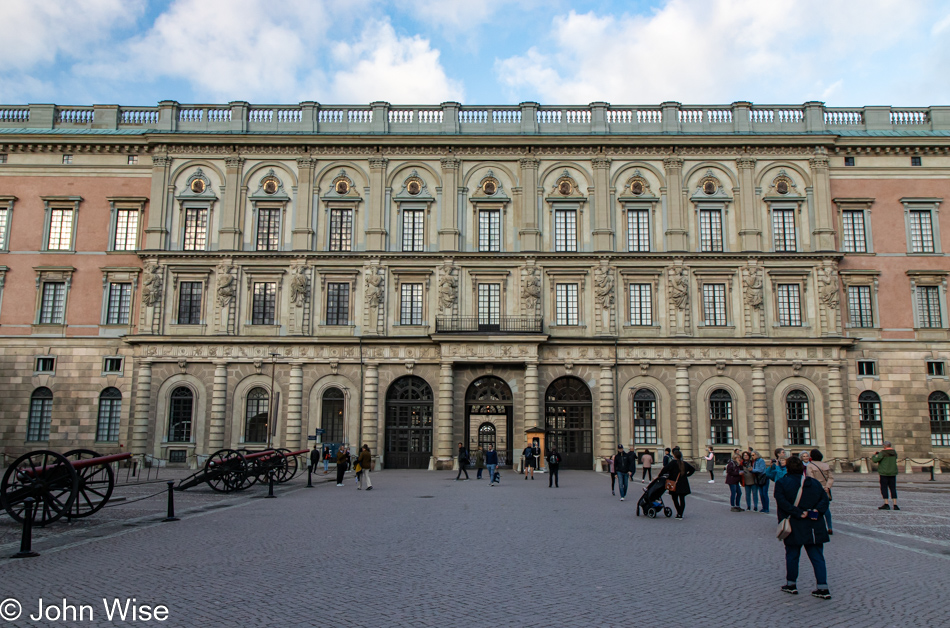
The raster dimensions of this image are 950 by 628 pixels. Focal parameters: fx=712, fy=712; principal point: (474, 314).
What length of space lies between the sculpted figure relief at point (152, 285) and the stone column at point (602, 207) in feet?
81.8

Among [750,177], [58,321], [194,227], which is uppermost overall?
[750,177]

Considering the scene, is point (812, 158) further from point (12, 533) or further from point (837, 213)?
point (12, 533)

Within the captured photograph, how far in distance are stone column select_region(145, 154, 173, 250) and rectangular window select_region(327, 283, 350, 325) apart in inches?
395

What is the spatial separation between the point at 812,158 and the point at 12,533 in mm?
42191

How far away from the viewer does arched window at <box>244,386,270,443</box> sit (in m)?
39.6

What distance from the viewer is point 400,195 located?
137ft

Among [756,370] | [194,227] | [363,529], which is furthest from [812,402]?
[194,227]

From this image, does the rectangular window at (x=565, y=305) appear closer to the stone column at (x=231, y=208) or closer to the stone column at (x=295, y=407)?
the stone column at (x=295, y=407)

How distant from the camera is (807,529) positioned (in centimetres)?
968

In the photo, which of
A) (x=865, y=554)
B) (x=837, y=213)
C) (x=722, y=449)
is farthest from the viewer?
(x=837, y=213)

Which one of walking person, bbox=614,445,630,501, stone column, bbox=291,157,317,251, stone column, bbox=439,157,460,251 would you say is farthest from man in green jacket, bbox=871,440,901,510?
stone column, bbox=291,157,317,251

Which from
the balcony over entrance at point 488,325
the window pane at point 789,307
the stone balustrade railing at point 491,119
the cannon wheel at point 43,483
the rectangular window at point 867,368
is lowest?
the cannon wheel at point 43,483

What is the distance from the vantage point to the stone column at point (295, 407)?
129 feet

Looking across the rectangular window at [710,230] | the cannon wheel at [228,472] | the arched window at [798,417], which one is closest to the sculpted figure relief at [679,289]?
the rectangular window at [710,230]
